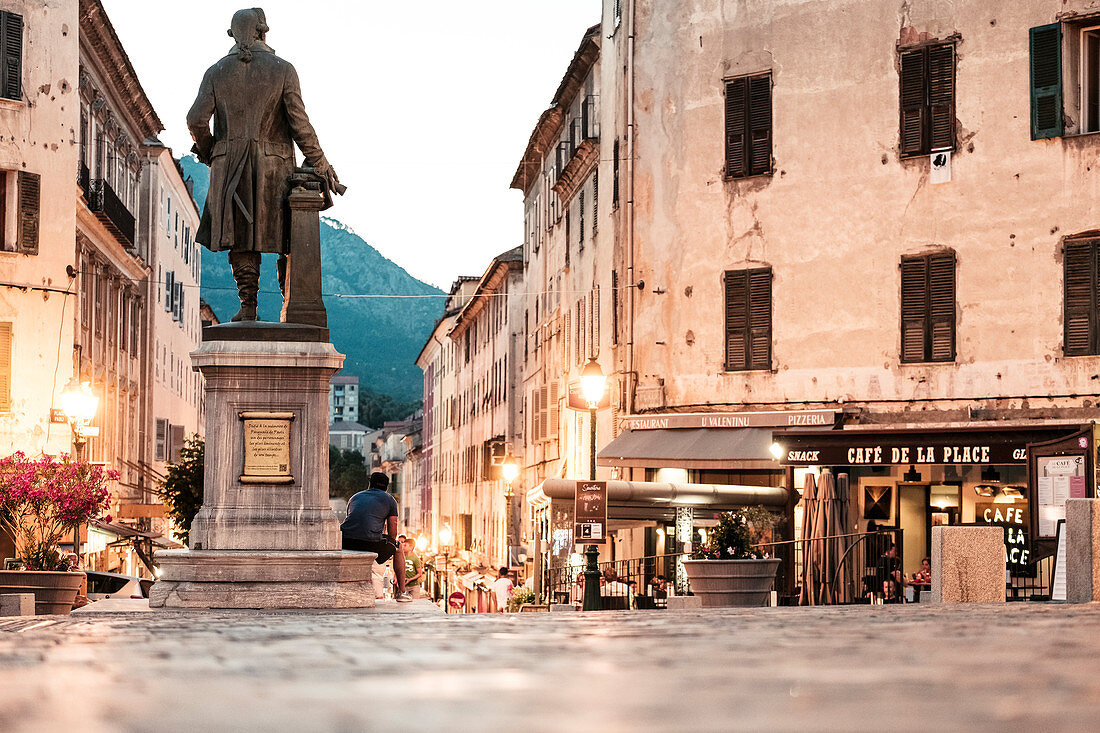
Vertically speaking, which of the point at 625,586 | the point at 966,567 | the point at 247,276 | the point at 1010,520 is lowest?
the point at 625,586

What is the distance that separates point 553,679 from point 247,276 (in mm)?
10400

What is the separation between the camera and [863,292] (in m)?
29.2

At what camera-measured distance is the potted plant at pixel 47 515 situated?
16.7 m

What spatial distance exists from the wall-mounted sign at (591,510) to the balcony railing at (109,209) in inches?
854

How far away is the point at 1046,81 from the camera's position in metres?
27.1

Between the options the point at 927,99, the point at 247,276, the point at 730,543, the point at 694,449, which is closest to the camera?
the point at 247,276

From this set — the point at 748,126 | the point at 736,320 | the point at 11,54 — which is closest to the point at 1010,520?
the point at 736,320

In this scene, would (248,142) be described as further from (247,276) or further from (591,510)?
(591,510)

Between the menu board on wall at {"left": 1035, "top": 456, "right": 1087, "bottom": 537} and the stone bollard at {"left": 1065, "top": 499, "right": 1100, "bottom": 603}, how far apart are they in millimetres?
4645

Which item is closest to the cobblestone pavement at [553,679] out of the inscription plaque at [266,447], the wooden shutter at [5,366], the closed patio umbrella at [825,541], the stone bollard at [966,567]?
the inscription plaque at [266,447]

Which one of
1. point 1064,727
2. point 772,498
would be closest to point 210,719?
point 1064,727

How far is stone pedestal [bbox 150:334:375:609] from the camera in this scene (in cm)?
1376

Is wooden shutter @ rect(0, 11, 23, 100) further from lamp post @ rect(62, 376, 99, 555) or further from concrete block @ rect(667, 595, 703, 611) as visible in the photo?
concrete block @ rect(667, 595, 703, 611)

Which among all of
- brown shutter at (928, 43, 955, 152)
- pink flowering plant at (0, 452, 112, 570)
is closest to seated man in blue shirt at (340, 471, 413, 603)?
pink flowering plant at (0, 452, 112, 570)
